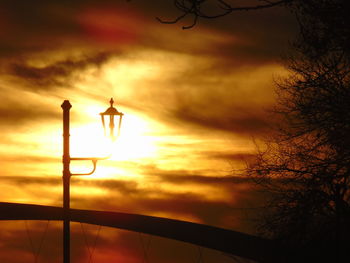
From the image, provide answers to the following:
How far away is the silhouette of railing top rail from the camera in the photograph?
18984mm

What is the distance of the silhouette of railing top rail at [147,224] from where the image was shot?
1898cm

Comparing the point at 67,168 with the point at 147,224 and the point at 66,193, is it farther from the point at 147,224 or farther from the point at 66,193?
the point at 147,224

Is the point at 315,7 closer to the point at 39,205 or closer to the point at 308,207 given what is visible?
the point at 308,207

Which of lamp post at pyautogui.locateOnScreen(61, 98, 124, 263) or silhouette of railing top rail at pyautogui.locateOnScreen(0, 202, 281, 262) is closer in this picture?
lamp post at pyautogui.locateOnScreen(61, 98, 124, 263)

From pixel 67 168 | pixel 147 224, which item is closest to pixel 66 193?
pixel 67 168

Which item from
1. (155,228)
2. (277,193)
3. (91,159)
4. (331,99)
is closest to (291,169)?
(277,193)

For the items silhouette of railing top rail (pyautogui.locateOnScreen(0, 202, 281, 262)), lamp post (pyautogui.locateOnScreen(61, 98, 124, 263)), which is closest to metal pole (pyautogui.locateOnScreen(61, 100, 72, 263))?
lamp post (pyautogui.locateOnScreen(61, 98, 124, 263))

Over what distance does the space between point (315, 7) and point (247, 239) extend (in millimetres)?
8085

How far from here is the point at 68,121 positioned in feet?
38.1

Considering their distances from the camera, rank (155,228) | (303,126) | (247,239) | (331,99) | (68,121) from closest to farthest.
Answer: (68,121)
(331,99)
(303,126)
(247,239)
(155,228)

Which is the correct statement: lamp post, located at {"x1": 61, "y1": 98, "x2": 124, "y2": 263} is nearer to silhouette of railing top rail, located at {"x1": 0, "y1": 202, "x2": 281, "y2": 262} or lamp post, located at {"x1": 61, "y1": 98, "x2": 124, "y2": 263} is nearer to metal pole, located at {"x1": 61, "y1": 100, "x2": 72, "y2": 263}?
metal pole, located at {"x1": 61, "y1": 100, "x2": 72, "y2": 263}

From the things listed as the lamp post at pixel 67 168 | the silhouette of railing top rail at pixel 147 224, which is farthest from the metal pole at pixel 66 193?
the silhouette of railing top rail at pixel 147 224

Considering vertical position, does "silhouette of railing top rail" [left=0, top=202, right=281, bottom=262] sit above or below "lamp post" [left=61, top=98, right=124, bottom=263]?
above

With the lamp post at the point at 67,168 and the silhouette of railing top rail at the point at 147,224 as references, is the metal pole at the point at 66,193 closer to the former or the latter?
the lamp post at the point at 67,168
